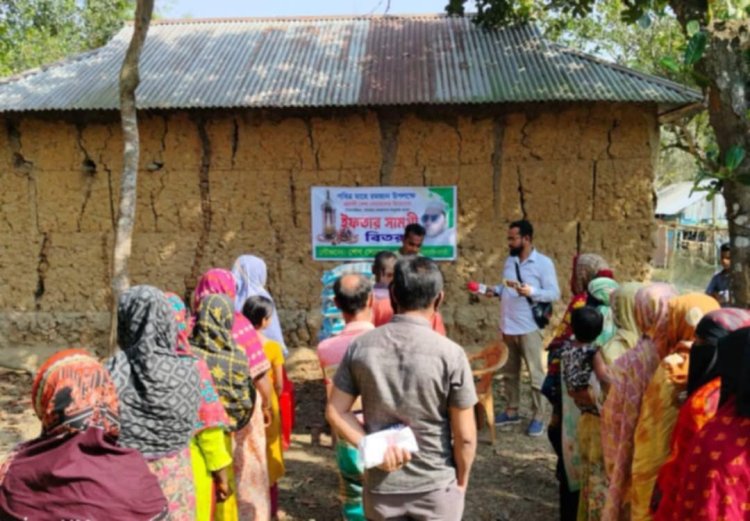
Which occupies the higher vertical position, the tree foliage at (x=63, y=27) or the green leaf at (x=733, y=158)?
the tree foliage at (x=63, y=27)

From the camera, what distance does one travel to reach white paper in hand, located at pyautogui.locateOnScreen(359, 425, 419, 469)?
7.98ft

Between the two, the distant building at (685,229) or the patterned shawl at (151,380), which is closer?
the patterned shawl at (151,380)

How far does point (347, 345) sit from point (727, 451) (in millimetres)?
1859

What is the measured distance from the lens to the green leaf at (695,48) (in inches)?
150

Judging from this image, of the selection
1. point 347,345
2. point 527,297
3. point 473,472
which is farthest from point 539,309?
point 347,345

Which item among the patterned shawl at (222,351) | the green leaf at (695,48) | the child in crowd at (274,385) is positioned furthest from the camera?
the child in crowd at (274,385)

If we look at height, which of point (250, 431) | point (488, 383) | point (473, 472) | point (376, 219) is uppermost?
point (376, 219)

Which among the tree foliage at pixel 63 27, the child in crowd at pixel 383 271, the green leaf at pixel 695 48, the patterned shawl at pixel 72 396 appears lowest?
the patterned shawl at pixel 72 396

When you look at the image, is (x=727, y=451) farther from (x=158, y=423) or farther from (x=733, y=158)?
(x=733, y=158)

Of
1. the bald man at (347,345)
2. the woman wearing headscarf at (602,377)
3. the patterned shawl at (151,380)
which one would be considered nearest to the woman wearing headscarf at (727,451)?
the woman wearing headscarf at (602,377)

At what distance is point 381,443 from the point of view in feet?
8.04

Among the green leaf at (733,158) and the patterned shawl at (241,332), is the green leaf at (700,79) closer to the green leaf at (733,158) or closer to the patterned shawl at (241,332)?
the green leaf at (733,158)

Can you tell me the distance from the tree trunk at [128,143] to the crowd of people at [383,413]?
2836 mm

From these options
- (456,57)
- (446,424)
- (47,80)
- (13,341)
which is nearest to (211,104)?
(47,80)
